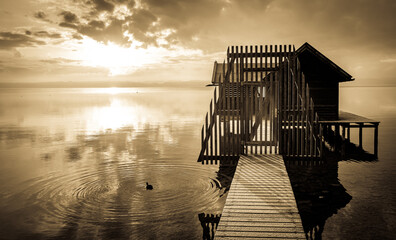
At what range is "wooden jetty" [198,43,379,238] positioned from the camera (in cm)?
839

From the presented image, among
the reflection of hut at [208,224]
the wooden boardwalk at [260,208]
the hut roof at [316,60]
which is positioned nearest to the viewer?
the wooden boardwalk at [260,208]

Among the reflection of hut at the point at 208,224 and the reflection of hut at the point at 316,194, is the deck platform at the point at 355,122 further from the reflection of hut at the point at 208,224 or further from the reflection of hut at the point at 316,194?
the reflection of hut at the point at 208,224

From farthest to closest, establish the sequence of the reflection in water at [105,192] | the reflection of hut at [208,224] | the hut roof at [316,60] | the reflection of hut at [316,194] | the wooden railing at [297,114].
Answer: the hut roof at [316,60] → the wooden railing at [297,114] → the reflection of hut at [316,194] → the reflection in water at [105,192] → the reflection of hut at [208,224]

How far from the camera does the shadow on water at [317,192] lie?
11938 millimetres

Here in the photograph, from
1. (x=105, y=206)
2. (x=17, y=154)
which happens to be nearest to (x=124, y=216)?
(x=105, y=206)

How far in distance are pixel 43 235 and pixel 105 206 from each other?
2.74 m

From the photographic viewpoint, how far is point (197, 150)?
27.1 meters

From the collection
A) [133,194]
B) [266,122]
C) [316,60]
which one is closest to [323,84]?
[316,60]

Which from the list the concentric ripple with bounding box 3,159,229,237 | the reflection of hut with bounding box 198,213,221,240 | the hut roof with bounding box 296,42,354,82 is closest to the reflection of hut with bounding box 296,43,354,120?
the hut roof with bounding box 296,42,354,82

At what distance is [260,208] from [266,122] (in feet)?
17.5

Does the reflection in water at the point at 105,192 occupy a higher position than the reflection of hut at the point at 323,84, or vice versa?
the reflection of hut at the point at 323,84

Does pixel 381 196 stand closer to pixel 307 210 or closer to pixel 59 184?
pixel 307 210

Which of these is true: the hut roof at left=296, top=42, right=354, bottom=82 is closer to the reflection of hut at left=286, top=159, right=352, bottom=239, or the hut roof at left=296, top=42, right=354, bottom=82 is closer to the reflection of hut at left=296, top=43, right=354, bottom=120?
the reflection of hut at left=296, top=43, right=354, bottom=120

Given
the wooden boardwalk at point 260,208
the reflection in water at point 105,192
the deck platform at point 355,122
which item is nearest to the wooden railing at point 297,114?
the wooden boardwalk at point 260,208
